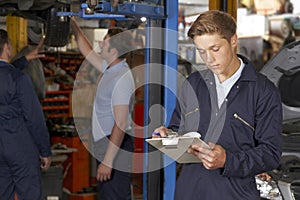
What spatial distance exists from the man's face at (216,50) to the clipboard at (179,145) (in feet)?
0.96

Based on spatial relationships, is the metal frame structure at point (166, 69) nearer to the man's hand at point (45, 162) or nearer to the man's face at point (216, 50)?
the man's hand at point (45, 162)

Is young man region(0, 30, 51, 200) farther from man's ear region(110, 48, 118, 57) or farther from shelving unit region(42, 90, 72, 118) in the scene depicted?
shelving unit region(42, 90, 72, 118)

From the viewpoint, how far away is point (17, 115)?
11.5 ft

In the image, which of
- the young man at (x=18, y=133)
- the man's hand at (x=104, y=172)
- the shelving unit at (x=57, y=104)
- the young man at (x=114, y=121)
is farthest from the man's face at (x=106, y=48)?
the shelving unit at (x=57, y=104)

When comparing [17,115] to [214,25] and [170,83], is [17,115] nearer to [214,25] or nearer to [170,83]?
[170,83]

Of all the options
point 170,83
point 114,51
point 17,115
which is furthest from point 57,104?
point 170,83

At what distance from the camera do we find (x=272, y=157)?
204 centimetres

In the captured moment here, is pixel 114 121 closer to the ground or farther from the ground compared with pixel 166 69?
closer to the ground

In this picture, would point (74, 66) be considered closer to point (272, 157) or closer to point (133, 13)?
point (133, 13)

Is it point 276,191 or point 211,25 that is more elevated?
point 211,25

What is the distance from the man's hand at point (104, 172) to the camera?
11.1 ft

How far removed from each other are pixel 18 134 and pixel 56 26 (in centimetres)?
76

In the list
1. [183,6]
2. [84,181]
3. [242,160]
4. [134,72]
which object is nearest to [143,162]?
[134,72]

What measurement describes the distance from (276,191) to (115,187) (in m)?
1.07
